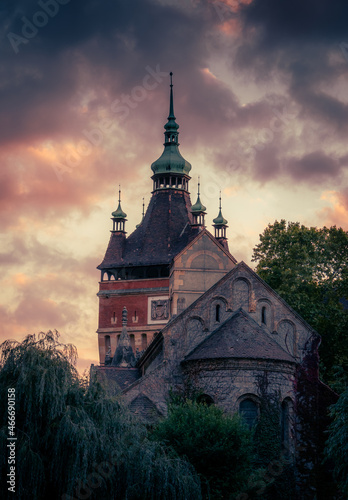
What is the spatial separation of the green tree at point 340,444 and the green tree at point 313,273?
1762 cm

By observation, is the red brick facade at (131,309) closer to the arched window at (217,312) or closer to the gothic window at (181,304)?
the gothic window at (181,304)

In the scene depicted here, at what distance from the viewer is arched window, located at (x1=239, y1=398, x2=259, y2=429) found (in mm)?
42969

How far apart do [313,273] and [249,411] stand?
75.9 feet

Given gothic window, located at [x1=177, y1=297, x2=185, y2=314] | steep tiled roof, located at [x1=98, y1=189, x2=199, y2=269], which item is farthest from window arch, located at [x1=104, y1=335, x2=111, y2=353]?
gothic window, located at [x1=177, y1=297, x2=185, y2=314]

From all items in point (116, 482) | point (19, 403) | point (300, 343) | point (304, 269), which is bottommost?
point (116, 482)

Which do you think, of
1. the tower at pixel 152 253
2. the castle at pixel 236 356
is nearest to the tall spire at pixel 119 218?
the tower at pixel 152 253

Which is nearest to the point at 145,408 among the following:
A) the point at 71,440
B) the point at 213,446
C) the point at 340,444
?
the point at 213,446

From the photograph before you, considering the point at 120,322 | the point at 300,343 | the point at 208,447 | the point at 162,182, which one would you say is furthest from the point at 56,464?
the point at 162,182

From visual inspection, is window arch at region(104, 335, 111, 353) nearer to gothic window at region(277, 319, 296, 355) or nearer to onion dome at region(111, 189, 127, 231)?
onion dome at region(111, 189, 127, 231)

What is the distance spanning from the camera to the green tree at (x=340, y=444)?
38.9m

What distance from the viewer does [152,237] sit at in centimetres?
8712

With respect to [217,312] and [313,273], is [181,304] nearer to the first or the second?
[313,273]

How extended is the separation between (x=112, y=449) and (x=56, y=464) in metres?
2.29

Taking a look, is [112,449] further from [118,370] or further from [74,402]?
[118,370]
